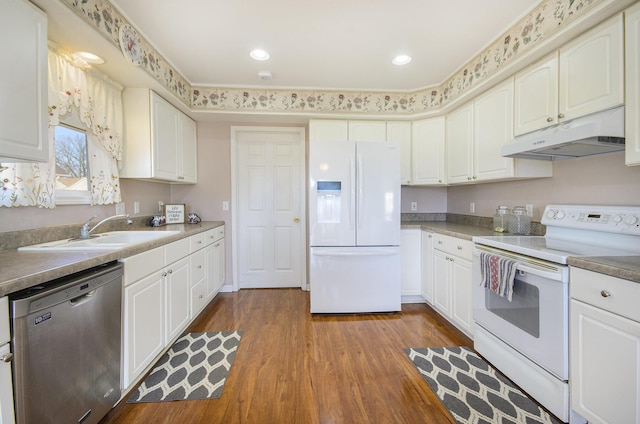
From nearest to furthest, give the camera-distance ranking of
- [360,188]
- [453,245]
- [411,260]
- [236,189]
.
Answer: [453,245] < [360,188] < [411,260] < [236,189]

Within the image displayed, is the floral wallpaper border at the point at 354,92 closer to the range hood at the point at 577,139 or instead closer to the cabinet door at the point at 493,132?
the cabinet door at the point at 493,132

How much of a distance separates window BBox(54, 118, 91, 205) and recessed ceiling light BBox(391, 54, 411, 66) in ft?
8.77

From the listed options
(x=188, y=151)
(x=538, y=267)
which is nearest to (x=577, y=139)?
(x=538, y=267)

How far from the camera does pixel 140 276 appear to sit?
5.20ft

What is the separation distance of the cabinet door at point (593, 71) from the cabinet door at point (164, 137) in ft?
10.3

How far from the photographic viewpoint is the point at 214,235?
115 inches

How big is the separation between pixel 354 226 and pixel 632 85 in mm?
1991

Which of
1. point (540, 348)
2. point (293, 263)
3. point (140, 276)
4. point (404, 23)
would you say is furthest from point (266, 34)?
point (540, 348)

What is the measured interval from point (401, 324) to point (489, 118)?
2.08 meters

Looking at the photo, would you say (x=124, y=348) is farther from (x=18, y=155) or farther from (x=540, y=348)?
(x=540, y=348)

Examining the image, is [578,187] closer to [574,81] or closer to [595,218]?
[595,218]

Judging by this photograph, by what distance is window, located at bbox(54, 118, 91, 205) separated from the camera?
1.80m

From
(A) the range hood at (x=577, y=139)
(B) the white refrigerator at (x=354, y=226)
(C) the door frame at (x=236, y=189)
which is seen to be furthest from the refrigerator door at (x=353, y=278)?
(A) the range hood at (x=577, y=139)

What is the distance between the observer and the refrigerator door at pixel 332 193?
2604mm
